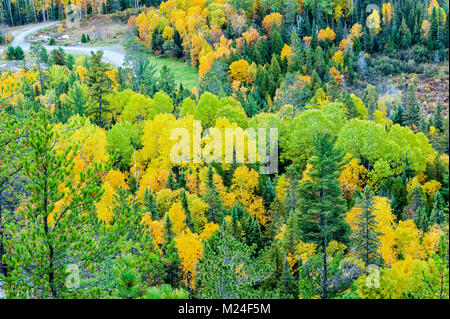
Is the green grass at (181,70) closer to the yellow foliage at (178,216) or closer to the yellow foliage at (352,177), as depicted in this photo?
the yellow foliage at (352,177)

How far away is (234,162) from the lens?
50375mm

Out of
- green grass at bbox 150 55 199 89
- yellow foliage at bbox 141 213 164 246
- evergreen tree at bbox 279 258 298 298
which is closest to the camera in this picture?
evergreen tree at bbox 279 258 298 298

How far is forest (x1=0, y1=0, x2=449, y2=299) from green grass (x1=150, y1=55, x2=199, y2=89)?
0.89 metres

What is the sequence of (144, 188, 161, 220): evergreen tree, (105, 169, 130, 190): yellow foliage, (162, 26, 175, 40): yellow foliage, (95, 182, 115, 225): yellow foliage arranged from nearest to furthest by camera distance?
(95, 182, 115, 225): yellow foliage
(144, 188, 161, 220): evergreen tree
(105, 169, 130, 190): yellow foliage
(162, 26, 175, 40): yellow foliage

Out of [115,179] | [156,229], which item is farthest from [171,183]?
[156,229]

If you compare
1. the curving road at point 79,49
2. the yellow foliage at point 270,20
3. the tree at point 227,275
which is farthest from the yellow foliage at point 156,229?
the yellow foliage at point 270,20

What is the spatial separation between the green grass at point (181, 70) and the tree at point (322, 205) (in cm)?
6581

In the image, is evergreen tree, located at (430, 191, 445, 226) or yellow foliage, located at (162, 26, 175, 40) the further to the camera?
yellow foliage, located at (162, 26, 175, 40)

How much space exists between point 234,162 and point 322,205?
798 inches

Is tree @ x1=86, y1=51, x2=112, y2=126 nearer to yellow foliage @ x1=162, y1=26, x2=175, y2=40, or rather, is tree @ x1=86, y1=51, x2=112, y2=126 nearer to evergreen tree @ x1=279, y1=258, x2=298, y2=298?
evergreen tree @ x1=279, y1=258, x2=298, y2=298

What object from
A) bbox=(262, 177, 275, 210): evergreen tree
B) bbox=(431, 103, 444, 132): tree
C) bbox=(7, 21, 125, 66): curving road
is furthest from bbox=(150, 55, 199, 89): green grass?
bbox=(262, 177, 275, 210): evergreen tree

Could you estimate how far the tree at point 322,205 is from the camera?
103 ft

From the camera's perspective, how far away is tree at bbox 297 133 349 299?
103ft
